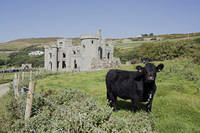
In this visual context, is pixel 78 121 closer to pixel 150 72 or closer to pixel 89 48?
pixel 150 72

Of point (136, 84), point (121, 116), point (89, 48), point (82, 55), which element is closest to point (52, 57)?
point (82, 55)

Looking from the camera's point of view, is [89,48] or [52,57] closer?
[89,48]

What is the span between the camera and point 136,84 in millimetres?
7121

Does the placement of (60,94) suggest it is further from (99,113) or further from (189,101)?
(189,101)

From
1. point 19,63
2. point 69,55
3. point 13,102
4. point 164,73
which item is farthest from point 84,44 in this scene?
point 19,63

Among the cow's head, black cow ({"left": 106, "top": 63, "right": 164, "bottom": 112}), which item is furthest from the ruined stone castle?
the cow's head

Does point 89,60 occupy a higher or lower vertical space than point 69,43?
lower

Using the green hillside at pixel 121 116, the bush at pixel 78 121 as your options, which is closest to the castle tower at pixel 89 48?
the green hillside at pixel 121 116

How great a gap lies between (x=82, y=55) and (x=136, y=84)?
43.5 metres

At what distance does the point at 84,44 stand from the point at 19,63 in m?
59.2

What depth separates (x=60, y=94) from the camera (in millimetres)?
10273

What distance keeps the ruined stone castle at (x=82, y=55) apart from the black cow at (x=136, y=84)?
33794 mm

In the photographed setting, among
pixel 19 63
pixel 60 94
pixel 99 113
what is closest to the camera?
pixel 99 113

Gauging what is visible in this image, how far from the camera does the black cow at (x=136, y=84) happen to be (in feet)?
21.5
